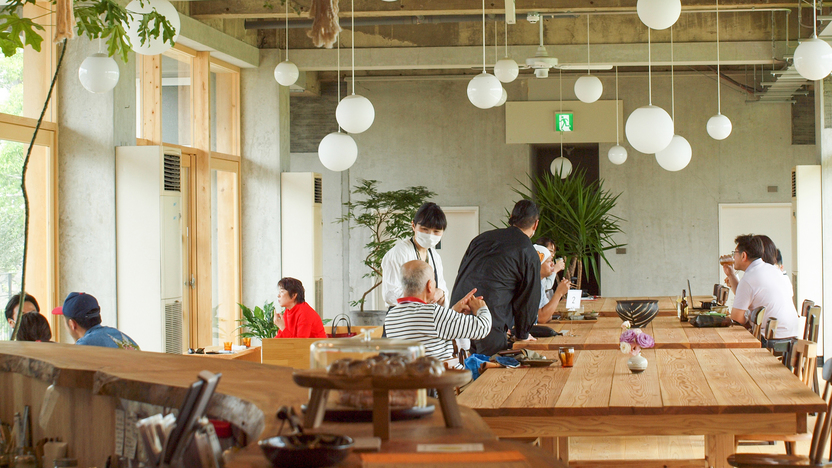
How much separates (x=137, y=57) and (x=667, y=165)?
4728 millimetres

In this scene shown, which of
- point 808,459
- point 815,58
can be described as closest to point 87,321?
point 808,459

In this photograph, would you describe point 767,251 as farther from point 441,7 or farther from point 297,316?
point 441,7

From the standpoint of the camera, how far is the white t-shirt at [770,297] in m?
5.73

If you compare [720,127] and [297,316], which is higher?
[720,127]

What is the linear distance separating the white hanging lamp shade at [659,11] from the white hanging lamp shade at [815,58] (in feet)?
3.70

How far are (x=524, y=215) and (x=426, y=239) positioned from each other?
644mm

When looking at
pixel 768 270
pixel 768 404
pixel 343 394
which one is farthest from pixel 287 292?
pixel 343 394

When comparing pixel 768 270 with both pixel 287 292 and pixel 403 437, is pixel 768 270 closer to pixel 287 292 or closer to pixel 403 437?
pixel 287 292

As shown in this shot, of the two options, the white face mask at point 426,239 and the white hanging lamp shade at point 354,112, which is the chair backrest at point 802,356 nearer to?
the white face mask at point 426,239

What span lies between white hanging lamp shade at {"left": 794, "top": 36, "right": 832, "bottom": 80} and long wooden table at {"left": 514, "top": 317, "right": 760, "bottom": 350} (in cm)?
164

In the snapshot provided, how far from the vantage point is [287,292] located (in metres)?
6.61

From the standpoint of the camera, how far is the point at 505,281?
473cm

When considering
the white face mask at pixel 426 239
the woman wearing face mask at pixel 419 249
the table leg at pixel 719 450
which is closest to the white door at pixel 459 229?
the woman wearing face mask at pixel 419 249

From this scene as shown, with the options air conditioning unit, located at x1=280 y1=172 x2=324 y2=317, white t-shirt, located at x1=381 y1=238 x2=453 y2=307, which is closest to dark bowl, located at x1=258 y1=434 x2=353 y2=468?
white t-shirt, located at x1=381 y1=238 x2=453 y2=307
